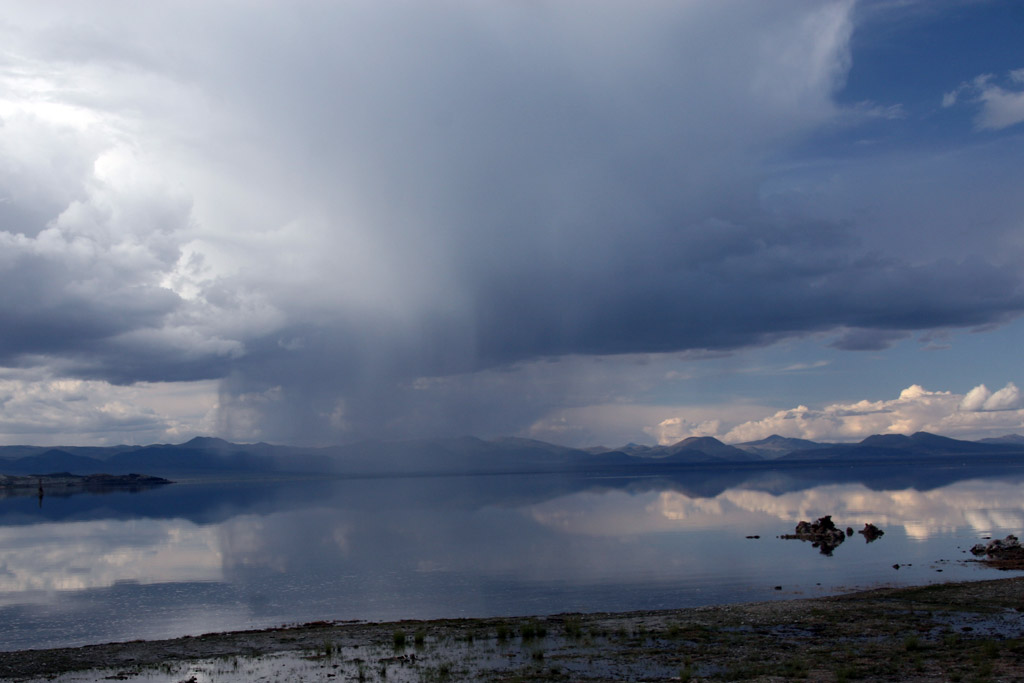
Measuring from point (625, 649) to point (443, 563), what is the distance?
39.8 m

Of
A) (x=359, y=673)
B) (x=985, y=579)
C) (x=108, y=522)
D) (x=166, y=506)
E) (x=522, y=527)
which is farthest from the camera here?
(x=166, y=506)

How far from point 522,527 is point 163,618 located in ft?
215

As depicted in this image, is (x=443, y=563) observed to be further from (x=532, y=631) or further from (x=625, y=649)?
(x=625, y=649)

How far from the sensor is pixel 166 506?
184125 mm

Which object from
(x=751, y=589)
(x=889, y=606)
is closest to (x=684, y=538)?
(x=751, y=589)

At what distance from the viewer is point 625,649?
A: 32.1 metres

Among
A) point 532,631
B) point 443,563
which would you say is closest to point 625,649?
point 532,631

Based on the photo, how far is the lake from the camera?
47500mm

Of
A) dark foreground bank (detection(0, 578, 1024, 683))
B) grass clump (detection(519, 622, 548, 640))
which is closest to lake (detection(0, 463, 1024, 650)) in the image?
dark foreground bank (detection(0, 578, 1024, 683))

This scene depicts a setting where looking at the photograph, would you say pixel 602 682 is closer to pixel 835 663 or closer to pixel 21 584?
pixel 835 663

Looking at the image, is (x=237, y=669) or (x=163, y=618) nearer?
(x=237, y=669)

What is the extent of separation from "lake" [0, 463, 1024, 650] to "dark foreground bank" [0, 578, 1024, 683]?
608 centimetres

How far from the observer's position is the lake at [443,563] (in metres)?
47.5

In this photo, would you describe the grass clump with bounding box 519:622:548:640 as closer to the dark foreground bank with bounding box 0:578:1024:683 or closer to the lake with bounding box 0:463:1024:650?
the dark foreground bank with bounding box 0:578:1024:683
